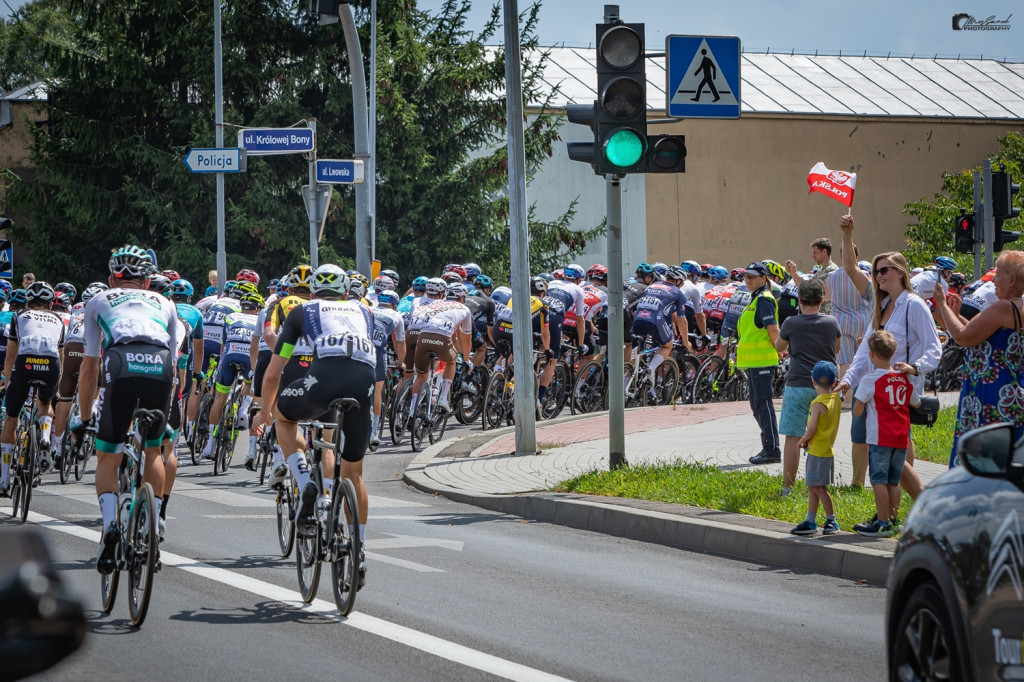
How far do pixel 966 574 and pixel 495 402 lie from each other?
599 inches

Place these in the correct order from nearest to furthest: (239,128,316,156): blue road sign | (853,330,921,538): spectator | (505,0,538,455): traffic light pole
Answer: (853,330,921,538): spectator
(505,0,538,455): traffic light pole
(239,128,316,156): blue road sign

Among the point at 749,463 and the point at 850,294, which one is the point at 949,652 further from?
the point at 850,294

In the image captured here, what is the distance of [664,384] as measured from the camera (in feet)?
72.8

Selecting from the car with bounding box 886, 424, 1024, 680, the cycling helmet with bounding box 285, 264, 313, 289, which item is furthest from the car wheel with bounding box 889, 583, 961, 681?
the cycling helmet with bounding box 285, 264, 313, 289

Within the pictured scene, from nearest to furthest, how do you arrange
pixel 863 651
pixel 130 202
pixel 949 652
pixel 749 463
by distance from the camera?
pixel 949 652 < pixel 863 651 < pixel 749 463 < pixel 130 202

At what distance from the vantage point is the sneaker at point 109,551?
764 centimetres

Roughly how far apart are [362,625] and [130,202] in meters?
34.1

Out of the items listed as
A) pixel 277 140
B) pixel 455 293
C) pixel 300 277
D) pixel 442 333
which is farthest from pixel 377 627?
pixel 277 140

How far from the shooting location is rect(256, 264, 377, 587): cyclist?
8.28 m

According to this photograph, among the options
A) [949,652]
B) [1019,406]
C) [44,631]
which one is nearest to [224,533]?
[1019,406]

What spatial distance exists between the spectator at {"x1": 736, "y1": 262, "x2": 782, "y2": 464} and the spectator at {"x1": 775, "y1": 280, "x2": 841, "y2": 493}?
903 millimetres

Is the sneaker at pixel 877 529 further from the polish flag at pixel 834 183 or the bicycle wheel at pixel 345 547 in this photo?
the polish flag at pixel 834 183

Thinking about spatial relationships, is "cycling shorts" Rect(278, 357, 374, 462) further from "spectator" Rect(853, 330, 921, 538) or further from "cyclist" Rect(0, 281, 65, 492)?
"cyclist" Rect(0, 281, 65, 492)

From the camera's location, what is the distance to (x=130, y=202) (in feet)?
130
